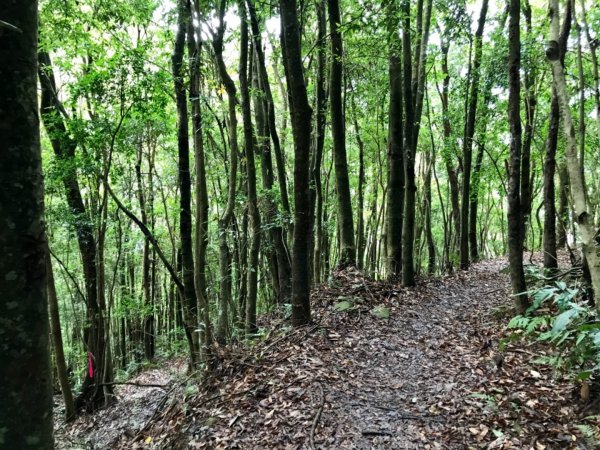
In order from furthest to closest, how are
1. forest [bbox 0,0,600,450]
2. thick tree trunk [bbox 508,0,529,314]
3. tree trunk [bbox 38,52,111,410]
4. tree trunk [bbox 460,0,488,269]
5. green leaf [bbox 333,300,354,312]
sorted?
tree trunk [bbox 460,0,488,269]
tree trunk [bbox 38,52,111,410]
green leaf [bbox 333,300,354,312]
thick tree trunk [bbox 508,0,529,314]
forest [bbox 0,0,600,450]

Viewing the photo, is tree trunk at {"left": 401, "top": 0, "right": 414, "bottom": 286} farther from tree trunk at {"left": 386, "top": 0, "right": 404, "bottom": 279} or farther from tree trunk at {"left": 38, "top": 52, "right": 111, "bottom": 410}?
tree trunk at {"left": 38, "top": 52, "right": 111, "bottom": 410}

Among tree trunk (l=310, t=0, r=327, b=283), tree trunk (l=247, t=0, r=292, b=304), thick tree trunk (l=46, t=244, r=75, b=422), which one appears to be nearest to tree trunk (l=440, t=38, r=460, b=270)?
tree trunk (l=310, t=0, r=327, b=283)

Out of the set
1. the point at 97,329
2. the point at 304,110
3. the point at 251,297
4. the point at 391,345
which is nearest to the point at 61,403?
the point at 97,329

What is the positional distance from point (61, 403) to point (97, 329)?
264 cm

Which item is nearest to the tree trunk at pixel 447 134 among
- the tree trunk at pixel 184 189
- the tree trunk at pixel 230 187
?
the tree trunk at pixel 230 187

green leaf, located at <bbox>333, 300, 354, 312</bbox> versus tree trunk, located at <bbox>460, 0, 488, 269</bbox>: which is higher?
tree trunk, located at <bbox>460, 0, 488, 269</bbox>

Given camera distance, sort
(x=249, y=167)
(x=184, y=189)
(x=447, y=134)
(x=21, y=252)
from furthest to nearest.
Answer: (x=447, y=134) < (x=184, y=189) < (x=249, y=167) < (x=21, y=252)

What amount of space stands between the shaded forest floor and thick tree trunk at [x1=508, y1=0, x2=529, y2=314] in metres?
1.01

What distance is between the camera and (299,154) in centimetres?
568

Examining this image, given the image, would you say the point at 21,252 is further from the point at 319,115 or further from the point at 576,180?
the point at 319,115

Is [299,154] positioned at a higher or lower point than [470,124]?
lower

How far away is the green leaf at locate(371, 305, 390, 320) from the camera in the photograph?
276 inches

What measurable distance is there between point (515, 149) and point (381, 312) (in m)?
3.47

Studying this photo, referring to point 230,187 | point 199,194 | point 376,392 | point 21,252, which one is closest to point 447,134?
point 230,187
